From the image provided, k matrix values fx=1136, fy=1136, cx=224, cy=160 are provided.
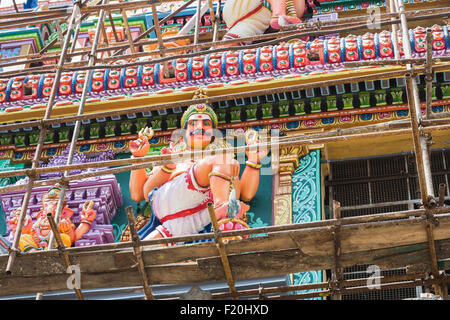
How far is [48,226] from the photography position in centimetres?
1098

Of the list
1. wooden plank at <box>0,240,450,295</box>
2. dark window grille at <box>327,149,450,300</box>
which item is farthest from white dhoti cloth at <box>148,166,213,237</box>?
wooden plank at <box>0,240,450,295</box>

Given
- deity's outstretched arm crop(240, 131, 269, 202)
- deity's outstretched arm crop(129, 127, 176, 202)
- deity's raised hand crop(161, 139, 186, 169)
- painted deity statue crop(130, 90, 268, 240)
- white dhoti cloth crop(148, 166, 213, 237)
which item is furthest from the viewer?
deity's raised hand crop(161, 139, 186, 169)

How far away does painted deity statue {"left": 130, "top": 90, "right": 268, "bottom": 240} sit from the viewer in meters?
10.7

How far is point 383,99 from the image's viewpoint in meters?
12.0

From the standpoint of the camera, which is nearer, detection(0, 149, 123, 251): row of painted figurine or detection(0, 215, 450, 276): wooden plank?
detection(0, 215, 450, 276): wooden plank

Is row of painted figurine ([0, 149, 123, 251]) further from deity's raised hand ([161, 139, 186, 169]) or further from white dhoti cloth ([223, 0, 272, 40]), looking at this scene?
white dhoti cloth ([223, 0, 272, 40])

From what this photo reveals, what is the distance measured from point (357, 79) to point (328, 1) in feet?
21.2

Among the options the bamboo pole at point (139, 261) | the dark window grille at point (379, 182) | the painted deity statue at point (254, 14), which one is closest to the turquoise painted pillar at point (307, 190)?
the dark window grille at point (379, 182)

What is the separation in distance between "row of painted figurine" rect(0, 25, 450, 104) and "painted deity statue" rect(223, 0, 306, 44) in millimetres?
1286

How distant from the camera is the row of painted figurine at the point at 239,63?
39.8ft

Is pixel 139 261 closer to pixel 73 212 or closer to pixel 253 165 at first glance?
pixel 253 165

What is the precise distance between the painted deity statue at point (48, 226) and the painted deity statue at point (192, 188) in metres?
0.55
